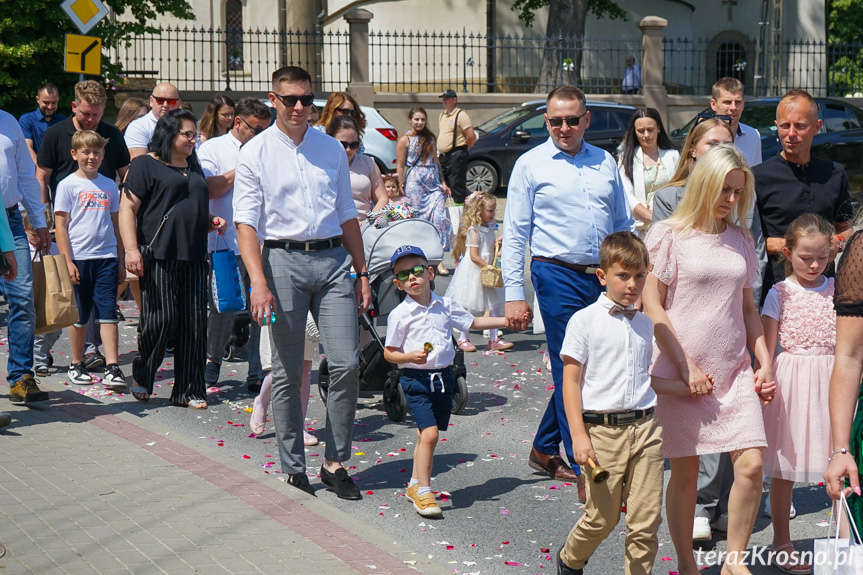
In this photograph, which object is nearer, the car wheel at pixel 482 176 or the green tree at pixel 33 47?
the green tree at pixel 33 47

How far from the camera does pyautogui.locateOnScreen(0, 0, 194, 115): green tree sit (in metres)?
21.1

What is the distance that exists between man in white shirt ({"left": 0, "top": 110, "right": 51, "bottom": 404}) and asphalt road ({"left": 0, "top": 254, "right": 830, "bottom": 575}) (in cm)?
70

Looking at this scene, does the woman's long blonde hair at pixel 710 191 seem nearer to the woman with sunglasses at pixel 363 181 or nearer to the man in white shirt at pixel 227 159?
the woman with sunglasses at pixel 363 181

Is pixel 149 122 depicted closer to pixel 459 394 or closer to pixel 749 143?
pixel 459 394

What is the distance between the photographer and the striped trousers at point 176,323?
27.3 feet

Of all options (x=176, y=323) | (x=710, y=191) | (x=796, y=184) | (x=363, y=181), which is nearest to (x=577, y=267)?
(x=796, y=184)

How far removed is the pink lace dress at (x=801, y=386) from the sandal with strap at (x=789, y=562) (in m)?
0.34

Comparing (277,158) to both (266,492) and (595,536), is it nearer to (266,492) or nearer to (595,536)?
(266,492)

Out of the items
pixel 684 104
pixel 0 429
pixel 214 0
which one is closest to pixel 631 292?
pixel 0 429

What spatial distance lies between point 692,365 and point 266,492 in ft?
7.96

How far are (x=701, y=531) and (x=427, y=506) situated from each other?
1.38m

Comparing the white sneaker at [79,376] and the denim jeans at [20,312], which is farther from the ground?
the denim jeans at [20,312]

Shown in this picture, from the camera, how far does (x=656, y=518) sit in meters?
4.71

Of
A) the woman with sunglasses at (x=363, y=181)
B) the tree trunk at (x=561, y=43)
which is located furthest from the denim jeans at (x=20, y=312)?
the tree trunk at (x=561, y=43)
